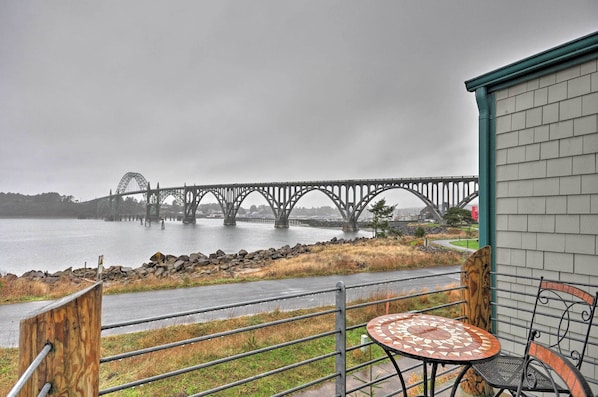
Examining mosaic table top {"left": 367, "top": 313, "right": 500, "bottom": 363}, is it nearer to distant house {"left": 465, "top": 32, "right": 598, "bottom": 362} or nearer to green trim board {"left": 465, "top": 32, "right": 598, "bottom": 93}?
distant house {"left": 465, "top": 32, "right": 598, "bottom": 362}

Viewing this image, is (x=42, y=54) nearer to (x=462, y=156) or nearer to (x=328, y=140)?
(x=328, y=140)

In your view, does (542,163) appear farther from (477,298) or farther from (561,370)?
(561,370)

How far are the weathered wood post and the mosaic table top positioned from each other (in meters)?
0.82

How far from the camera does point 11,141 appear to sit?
73562mm

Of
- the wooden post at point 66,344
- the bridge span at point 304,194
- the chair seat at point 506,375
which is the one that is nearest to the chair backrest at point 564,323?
the chair seat at point 506,375

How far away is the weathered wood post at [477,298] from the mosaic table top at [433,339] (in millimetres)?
824

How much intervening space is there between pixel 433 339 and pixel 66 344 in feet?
6.68

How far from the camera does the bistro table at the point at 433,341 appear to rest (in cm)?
177

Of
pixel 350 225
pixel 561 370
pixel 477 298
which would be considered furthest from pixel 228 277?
pixel 350 225

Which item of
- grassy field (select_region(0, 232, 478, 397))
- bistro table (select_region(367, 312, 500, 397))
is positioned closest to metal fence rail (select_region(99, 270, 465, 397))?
grassy field (select_region(0, 232, 478, 397))

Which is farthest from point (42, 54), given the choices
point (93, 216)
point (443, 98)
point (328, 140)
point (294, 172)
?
point (93, 216)

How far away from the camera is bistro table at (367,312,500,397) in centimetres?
177

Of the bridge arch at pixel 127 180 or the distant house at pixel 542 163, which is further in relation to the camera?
the bridge arch at pixel 127 180

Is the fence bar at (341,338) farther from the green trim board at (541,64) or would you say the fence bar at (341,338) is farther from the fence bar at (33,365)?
the green trim board at (541,64)
